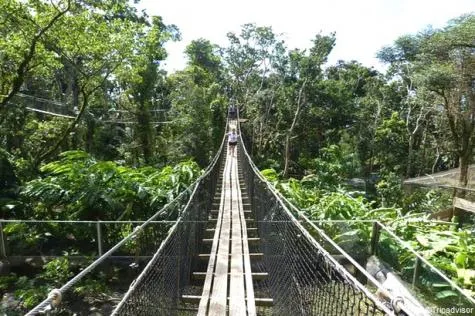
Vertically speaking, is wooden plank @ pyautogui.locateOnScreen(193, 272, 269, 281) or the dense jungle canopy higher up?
the dense jungle canopy

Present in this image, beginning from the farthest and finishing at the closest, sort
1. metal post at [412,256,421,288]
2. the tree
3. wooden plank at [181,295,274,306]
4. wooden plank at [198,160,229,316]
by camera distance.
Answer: the tree
metal post at [412,256,421,288]
wooden plank at [181,295,274,306]
wooden plank at [198,160,229,316]

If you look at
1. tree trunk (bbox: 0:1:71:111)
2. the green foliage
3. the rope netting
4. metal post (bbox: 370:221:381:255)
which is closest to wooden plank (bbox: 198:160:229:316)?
the rope netting

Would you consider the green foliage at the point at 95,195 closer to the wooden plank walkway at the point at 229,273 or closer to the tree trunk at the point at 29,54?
the wooden plank walkway at the point at 229,273

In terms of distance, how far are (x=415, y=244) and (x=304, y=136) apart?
1445 centimetres

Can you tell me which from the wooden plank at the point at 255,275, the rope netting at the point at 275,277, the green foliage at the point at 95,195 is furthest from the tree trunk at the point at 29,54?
the wooden plank at the point at 255,275

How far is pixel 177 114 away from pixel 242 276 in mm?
13349

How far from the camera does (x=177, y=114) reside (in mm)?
16016

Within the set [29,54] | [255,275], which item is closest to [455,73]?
[255,275]

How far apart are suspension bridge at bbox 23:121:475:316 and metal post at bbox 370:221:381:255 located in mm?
390

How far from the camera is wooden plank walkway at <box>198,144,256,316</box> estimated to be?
2.72 m

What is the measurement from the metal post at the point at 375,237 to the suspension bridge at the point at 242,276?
390mm

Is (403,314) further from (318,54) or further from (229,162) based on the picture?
(318,54)

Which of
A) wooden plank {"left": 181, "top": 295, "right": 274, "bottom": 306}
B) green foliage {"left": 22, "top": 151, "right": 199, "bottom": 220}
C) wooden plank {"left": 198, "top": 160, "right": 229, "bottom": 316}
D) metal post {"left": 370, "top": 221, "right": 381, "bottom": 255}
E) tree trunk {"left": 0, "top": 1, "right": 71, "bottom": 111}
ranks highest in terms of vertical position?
tree trunk {"left": 0, "top": 1, "right": 71, "bottom": 111}

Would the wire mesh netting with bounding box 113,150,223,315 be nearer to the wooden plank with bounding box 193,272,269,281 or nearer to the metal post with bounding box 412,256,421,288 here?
the wooden plank with bounding box 193,272,269,281
